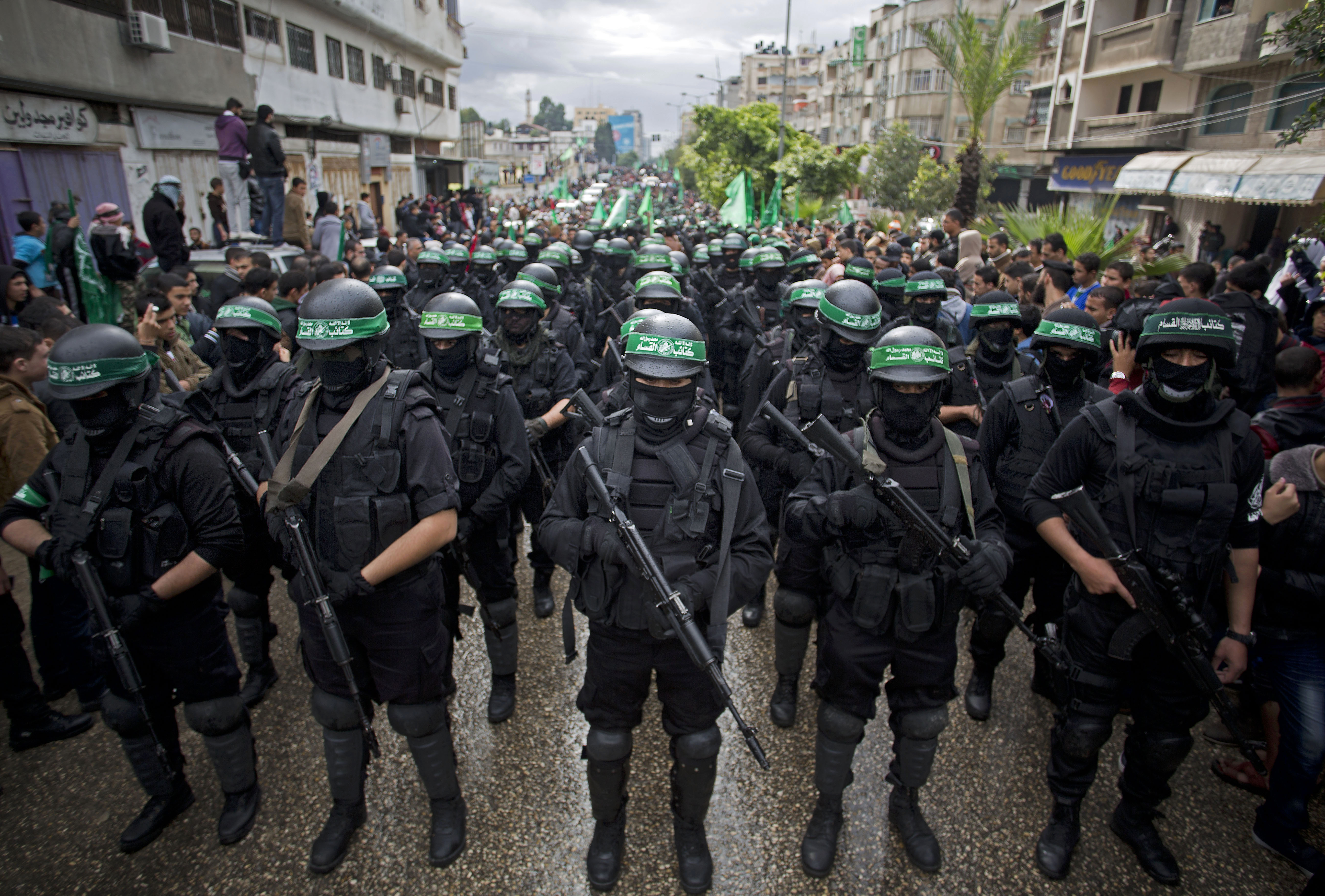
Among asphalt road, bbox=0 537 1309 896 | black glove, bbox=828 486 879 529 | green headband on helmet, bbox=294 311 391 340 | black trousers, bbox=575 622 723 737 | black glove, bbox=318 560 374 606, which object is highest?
green headband on helmet, bbox=294 311 391 340

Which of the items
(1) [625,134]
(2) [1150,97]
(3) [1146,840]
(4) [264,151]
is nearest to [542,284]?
(3) [1146,840]

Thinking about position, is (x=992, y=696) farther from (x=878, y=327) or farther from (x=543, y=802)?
(x=543, y=802)

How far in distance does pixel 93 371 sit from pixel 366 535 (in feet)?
4.54

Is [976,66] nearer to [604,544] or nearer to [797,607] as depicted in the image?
[797,607]

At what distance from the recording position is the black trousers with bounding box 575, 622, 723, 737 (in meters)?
3.29

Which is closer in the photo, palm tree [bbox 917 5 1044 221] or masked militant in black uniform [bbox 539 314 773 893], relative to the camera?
masked militant in black uniform [bbox 539 314 773 893]

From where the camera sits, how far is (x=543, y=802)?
3.93 m

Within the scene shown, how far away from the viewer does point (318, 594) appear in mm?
3207

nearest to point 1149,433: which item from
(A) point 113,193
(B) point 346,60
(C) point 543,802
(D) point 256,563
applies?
(C) point 543,802

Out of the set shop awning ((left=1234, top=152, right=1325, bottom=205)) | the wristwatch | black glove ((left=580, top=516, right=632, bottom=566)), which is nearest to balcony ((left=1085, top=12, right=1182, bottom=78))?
shop awning ((left=1234, top=152, right=1325, bottom=205))

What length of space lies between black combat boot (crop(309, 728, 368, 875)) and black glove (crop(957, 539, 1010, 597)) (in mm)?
2965

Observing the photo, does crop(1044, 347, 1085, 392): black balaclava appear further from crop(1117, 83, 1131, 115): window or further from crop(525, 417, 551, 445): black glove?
crop(1117, 83, 1131, 115): window

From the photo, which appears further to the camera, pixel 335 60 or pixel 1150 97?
pixel 335 60

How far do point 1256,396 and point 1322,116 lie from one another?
7.53ft
